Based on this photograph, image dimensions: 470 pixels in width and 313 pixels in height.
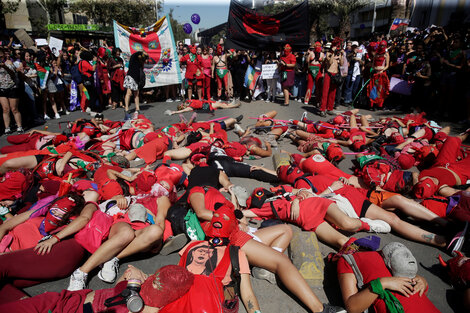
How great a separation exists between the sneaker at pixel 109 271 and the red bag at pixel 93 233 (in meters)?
0.20

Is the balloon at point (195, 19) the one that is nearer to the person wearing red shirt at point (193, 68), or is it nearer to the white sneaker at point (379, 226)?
the person wearing red shirt at point (193, 68)

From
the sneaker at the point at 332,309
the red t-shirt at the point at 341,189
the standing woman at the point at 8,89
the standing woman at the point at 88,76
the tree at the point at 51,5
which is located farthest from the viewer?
the tree at the point at 51,5

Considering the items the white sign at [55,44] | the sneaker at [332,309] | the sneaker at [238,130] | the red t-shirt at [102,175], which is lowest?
the sneaker at [332,309]

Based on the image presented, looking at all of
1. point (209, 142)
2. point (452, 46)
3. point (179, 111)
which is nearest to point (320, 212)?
point (209, 142)

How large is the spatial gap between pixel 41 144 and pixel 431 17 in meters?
27.8

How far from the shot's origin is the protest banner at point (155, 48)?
934cm

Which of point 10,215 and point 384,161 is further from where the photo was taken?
point 384,161

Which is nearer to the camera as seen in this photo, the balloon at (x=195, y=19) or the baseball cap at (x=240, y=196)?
the baseball cap at (x=240, y=196)

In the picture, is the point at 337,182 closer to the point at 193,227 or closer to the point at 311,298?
A: the point at 311,298

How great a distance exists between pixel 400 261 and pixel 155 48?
9875mm

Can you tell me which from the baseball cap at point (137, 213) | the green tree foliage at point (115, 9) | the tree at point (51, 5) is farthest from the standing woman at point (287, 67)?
the tree at point (51, 5)

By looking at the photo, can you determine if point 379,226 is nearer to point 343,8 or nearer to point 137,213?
point 137,213

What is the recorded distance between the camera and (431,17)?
22.0 m

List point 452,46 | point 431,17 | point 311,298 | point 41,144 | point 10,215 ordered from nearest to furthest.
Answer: point 311,298 < point 10,215 < point 41,144 < point 452,46 < point 431,17
